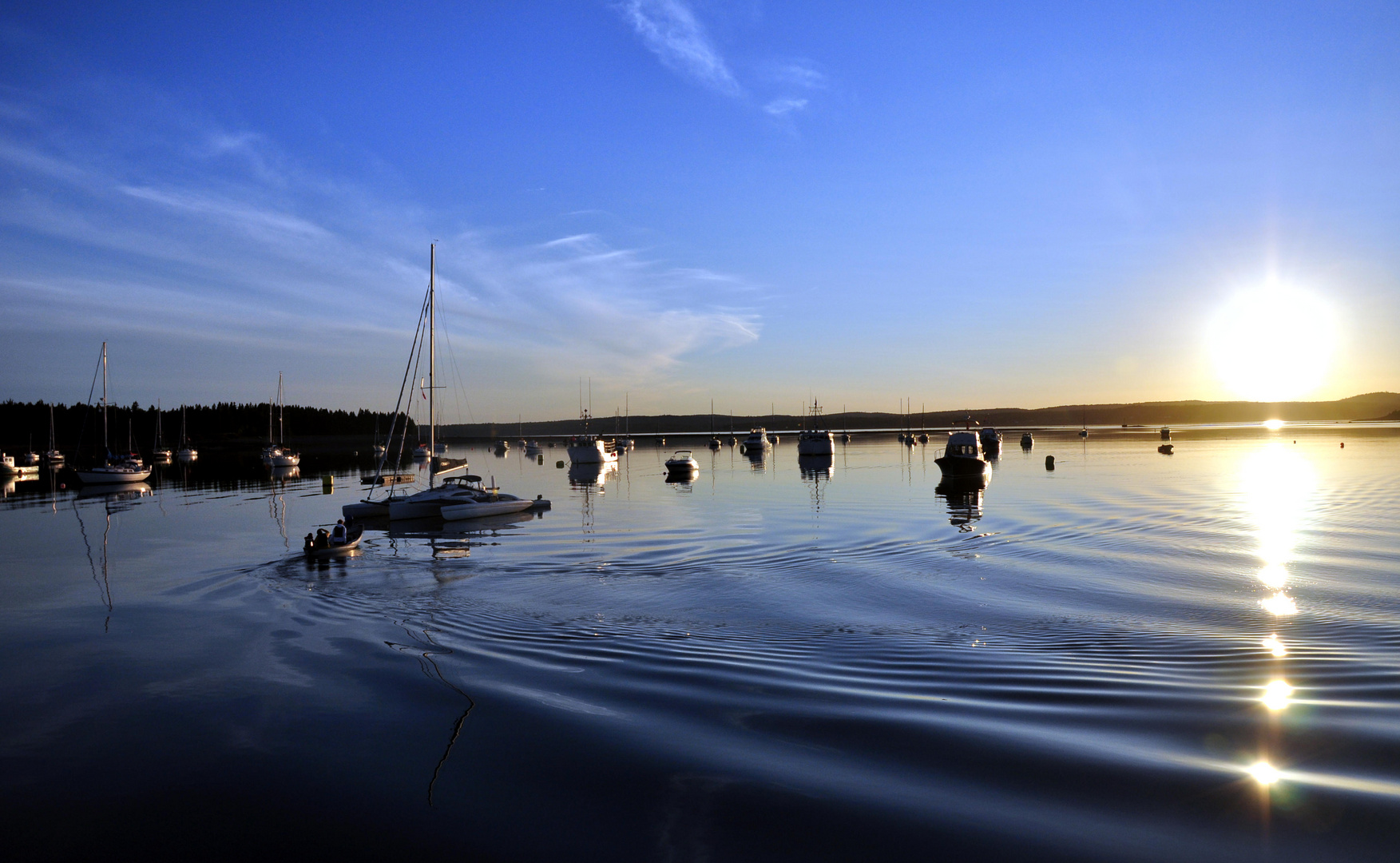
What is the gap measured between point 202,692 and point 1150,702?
15173mm

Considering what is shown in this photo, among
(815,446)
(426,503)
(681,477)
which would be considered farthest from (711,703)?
(815,446)

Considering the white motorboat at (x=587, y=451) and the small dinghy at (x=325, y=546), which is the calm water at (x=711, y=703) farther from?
the white motorboat at (x=587, y=451)

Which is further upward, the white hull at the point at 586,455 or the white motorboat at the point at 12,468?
the white hull at the point at 586,455

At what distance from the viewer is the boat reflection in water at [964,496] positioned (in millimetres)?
43438

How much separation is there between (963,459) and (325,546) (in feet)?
201

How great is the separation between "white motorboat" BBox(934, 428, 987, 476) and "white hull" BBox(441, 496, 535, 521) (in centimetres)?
4395

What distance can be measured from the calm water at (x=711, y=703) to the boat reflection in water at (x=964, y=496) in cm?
1143

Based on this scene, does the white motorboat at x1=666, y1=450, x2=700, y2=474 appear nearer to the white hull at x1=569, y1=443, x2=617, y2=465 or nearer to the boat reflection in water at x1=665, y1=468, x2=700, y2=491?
the boat reflection in water at x1=665, y1=468, x2=700, y2=491

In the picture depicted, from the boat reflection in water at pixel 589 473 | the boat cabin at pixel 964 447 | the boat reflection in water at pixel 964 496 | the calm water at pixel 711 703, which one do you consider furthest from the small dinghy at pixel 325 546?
the boat cabin at pixel 964 447

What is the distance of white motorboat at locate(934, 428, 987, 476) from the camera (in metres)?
76.4

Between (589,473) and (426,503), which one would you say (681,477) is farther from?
(426,503)

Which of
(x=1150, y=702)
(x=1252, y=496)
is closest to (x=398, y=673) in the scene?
(x=1150, y=702)

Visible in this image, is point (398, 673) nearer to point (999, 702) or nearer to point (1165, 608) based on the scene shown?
point (999, 702)

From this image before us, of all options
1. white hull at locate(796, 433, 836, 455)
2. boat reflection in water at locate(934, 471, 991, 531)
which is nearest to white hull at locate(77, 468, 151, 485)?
boat reflection in water at locate(934, 471, 991, 531)
